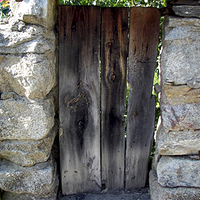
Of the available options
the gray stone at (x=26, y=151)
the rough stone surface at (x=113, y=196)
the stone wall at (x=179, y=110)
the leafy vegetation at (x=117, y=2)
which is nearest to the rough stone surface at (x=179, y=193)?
the stone wall at (x=179, y=110)

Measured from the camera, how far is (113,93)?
6.50 ft

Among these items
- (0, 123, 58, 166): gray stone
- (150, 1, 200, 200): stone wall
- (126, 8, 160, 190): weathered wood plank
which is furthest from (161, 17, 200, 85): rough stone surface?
(0, 123, 58, 166): gray stone

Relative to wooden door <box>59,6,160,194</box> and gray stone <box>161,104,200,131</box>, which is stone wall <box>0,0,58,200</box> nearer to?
wooden door <box>59,6,160,194</box>

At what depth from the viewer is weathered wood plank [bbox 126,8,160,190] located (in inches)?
72.7

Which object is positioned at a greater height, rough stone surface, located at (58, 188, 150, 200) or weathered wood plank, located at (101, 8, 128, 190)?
weathered wood plank, located at (101, 8, 128, 190)

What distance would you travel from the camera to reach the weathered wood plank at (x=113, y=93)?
6.05ft

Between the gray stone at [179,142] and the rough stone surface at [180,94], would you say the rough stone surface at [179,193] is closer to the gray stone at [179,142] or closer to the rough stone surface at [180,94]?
the gray stone at [179,142]

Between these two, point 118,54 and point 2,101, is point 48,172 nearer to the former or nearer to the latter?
point 2,101

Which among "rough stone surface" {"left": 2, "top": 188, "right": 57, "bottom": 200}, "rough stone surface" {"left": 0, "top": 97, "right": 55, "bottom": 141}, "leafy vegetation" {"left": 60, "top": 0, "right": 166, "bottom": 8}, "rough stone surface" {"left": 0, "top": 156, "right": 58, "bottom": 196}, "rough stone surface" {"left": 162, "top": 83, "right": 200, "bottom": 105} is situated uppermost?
"leafy vegetation" {"left": 60, "top": 0, "right": 166, "bottom": 8}

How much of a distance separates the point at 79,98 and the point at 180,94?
0.75 metres

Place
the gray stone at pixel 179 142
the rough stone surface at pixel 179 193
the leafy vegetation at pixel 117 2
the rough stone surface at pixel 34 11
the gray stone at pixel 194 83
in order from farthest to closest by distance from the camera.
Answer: the leafy vegetation at pixel 117 2 → the rough stone surface at pixel 179 193 → the gray stone at pixel 179 142 → the gray stone at pixel 194 83 → the rough stone surface at pixel 34 11

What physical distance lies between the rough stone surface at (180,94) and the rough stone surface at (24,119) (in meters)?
0.84

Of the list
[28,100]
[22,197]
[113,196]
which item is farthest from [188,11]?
[22,197]

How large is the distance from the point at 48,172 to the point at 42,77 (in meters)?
0.72
